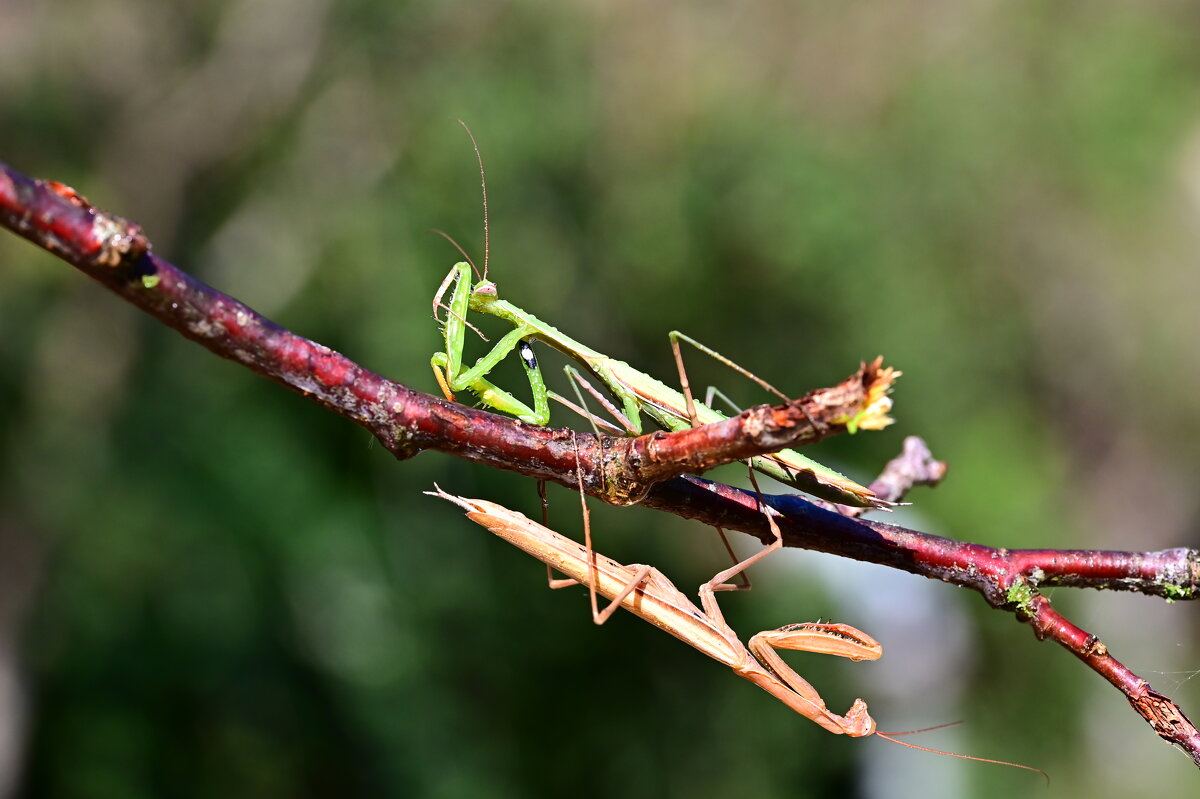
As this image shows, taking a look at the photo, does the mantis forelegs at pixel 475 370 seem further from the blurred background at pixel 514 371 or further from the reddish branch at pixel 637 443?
the blurred background at pixel 514 371

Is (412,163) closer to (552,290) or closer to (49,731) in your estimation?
(552,290)

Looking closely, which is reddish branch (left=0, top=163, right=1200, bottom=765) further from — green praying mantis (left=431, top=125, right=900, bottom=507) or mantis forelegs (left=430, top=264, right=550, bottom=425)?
mantis forelegs (left=430, top=264, right=550, bottom=425)

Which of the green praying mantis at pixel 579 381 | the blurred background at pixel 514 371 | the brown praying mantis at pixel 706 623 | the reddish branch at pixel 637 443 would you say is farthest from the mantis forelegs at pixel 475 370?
the blurred background at pixel 514 371

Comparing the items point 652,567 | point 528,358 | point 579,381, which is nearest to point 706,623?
point 652,567

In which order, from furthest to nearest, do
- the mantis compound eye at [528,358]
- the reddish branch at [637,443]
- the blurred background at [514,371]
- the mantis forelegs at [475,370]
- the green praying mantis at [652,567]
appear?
the blurred background at [514,371] → the mantis compound eye at [528,358] → the mantis forelegs at [475,370] → the green praying mantis at [652,567] → the reddish branch at [637,443]

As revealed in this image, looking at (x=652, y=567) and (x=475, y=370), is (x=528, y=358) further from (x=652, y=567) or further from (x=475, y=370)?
(x=652, y=567)

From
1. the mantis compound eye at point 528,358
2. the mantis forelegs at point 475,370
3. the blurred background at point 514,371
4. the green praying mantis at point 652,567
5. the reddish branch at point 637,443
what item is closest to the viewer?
the reddish branch at point 637,443

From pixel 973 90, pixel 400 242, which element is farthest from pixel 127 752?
pixel 973 90
